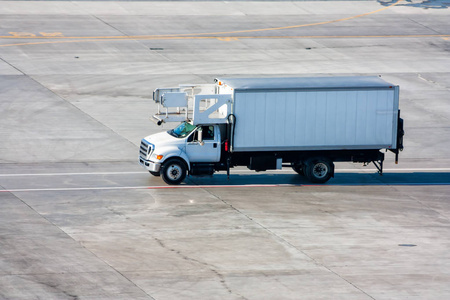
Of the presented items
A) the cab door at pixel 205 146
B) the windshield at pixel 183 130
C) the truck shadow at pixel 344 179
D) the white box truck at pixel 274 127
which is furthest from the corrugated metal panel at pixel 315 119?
the windshield at pixel 183 130

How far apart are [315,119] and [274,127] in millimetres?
1518

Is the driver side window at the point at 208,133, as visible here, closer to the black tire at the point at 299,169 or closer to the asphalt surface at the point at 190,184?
the asphalt surface at the point at 190,184

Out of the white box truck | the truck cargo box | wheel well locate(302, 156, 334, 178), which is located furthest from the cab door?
wheel well locate(302, 156, 334, 178)

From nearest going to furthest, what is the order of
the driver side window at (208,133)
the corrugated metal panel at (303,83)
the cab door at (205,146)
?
1. the corrugated metal panel at (303,83)
2. the cab door at (205,146)
3. the driver side window at (208,133)

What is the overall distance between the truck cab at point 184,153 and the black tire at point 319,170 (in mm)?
3310

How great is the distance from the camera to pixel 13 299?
18516 millimetres

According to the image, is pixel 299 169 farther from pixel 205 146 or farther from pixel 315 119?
pixel 205 146

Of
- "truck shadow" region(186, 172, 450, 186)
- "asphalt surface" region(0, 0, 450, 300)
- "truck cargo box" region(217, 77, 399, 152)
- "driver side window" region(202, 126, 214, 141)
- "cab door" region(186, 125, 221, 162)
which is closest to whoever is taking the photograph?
"asphalt surface" region(0, 0, 450, 300)

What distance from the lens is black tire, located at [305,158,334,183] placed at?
29859mm

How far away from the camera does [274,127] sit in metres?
29.3

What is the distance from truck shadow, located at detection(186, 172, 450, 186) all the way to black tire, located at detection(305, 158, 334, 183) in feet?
0.95

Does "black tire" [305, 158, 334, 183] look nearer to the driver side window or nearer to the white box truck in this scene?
the white box truck

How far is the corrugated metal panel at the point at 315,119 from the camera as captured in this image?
2916 cm

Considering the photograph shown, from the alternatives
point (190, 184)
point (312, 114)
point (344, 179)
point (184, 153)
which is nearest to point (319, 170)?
point (344, 179)
